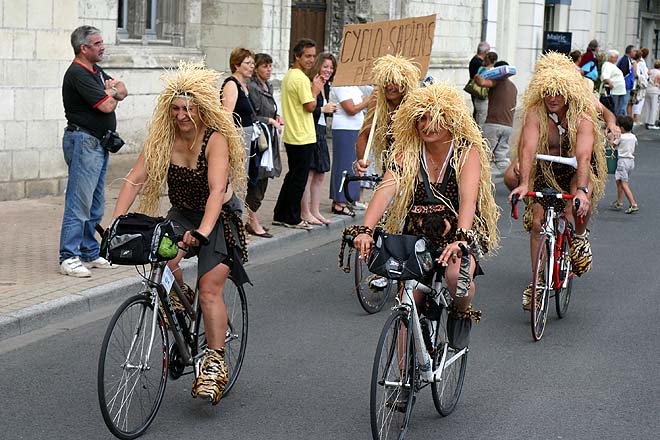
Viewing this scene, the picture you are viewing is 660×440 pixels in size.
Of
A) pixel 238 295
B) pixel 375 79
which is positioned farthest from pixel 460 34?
pixel 238 295

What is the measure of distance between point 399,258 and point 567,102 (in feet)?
11.2

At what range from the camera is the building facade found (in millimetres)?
12922

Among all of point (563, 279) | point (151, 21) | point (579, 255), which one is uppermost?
point (151, 21)

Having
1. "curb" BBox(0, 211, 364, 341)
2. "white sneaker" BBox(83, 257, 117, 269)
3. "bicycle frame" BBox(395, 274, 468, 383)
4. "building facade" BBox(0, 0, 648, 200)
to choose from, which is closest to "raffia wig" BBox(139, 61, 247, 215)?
"bicycle frame" BBox(395, 274, 468, 383)

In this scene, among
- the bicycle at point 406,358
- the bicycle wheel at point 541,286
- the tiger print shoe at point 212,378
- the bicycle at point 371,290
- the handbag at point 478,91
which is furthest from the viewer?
the handbag at point 478,91

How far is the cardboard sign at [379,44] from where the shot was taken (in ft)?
36.6

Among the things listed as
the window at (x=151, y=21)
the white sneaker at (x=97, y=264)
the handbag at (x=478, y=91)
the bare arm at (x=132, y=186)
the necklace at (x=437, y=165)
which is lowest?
the white sneaker at (x=97, y=264)

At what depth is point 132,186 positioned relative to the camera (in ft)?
20.4

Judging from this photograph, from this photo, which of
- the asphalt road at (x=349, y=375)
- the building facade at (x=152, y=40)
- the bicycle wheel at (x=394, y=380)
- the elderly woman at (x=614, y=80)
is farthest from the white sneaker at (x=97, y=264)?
the elderly woman at (x=614, y=80)

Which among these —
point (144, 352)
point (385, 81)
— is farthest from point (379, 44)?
point (144, 352)

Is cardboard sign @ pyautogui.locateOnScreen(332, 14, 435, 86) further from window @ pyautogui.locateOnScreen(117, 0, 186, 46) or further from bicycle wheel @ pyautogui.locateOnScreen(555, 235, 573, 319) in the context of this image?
window @ pyautogui.locateOnScreen(117, 0, 186, 46)

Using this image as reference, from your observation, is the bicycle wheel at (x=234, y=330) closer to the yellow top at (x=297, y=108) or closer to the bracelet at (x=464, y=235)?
the bracelet at (x=464, y=235)

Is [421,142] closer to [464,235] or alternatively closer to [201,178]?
[464,235]

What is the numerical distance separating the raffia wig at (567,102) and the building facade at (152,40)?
20.2ft
